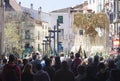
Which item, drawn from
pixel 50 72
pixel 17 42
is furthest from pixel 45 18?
pixel 50 72

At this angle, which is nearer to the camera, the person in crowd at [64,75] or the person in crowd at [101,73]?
the person in crowd at [64,75]

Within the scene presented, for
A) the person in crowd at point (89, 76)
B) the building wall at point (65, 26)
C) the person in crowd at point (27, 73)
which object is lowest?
the building wall at point (65, 26)

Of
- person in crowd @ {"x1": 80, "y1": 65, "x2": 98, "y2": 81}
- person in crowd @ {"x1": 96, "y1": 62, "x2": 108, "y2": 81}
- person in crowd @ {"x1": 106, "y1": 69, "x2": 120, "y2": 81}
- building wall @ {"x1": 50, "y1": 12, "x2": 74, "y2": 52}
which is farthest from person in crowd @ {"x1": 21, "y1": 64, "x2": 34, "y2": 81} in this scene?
building wall @ {"x1": 50, "y1": 12, "x2": 74, "y2": 52}

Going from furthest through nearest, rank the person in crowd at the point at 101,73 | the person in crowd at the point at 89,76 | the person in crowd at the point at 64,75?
1. the person in crowd at the point at 101,73
2. the person in crowd at the point at 64,75
3. the person in crowd at the point at 89,76

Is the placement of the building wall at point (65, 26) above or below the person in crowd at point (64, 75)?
below

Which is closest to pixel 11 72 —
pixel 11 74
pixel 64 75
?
pixel 11 74

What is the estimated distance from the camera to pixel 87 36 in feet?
229

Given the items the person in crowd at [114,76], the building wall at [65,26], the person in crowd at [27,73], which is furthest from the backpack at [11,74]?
the building wall at [65,26]

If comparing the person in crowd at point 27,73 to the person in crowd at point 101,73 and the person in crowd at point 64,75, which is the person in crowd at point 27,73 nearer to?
the person in crowd at point 64,75

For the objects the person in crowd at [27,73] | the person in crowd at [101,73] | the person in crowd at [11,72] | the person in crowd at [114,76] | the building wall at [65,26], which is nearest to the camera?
the person in crowd at [114,76]

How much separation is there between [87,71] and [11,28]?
252 ft

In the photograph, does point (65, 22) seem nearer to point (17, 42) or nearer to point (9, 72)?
point (17, 42)

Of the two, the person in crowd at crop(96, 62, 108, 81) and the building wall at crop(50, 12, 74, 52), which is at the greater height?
the person in crowd at crop(96, 62, 108, 81)

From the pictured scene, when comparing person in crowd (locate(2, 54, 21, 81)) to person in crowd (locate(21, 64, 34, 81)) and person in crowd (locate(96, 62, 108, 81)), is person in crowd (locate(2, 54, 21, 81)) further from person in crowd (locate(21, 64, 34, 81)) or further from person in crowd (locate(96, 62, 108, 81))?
person in crowd (locate(96, 62, 108, 81))
